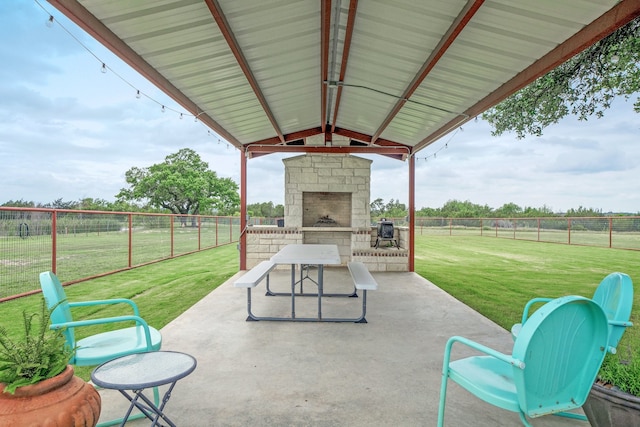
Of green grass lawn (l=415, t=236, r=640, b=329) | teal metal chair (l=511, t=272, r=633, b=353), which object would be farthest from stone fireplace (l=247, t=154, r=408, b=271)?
teal metal chair (l=511, t=272, r=633, b=353)

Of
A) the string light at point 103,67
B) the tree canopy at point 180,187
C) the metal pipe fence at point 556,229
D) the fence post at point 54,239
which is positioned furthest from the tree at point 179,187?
the string light at point 103,67

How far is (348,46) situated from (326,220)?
5.19m

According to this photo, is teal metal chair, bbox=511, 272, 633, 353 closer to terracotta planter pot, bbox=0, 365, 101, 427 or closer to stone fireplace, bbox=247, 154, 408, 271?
terracotta planter pot, bbox=0, 365, 101, 427

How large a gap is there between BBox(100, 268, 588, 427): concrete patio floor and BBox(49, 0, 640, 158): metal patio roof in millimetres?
2627

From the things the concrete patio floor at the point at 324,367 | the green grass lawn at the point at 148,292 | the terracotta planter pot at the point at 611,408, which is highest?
the terracotta planter pot at the point at 611,408

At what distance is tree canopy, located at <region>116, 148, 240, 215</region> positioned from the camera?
2767 cm

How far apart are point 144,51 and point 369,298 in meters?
4.11

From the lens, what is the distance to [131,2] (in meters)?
2.42

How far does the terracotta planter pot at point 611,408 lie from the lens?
1426 millimetres

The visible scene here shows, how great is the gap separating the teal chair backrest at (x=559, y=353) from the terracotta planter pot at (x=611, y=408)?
6 cm

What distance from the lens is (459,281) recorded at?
6633 millimetres

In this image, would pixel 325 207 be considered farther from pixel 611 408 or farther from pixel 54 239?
pixel 611 408

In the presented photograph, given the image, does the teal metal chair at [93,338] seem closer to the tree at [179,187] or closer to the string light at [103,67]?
the string light at [103,67]

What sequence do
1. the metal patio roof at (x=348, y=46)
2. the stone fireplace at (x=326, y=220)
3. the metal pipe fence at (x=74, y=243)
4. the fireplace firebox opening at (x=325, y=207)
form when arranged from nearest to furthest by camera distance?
the metal patio roof at (x=348, y=46) < the metal pipe fence at (x=74, y=243) < the stone fireplace at (x=326, y=220) < the fireplace firebox opening at (x=325, y=207)
